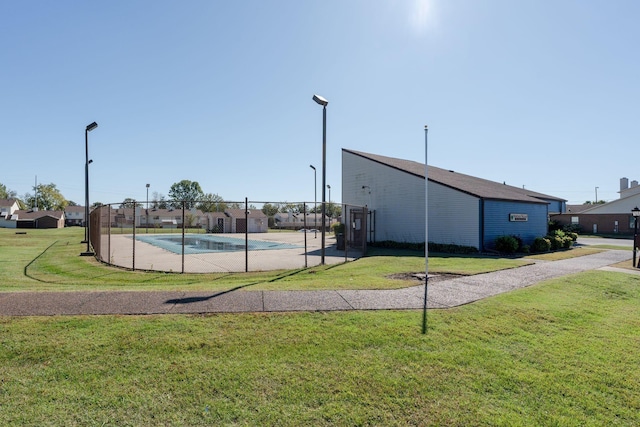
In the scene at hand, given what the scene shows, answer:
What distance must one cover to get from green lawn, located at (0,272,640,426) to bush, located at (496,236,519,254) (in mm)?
12566

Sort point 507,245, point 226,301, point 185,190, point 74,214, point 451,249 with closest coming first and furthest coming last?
point 226,301 < point 507,245 < point 451,249 < point 74,214 < point 185,190

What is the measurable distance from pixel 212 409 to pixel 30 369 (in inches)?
85.7

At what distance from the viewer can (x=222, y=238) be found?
35906mm

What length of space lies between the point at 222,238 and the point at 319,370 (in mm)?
33572

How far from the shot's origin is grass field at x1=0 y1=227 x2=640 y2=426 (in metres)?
3.18

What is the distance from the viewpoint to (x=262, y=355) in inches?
163

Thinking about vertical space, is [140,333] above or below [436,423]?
above

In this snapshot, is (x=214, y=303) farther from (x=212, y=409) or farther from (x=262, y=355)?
(x=212, y=409)

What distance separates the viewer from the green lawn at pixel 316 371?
3184mm

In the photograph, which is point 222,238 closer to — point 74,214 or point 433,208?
point 433,208

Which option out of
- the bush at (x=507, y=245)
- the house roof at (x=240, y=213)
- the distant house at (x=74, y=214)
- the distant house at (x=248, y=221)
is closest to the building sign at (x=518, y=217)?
the bush at (x=507, y=245)

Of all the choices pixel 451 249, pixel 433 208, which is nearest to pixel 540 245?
pixel 451 249

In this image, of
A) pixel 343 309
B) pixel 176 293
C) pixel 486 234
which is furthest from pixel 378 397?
pixel 486 234

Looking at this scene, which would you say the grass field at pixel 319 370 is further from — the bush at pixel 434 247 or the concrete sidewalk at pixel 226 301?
the bush at pixel 434 247
